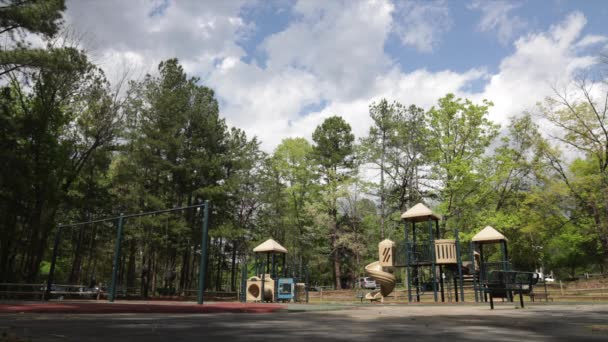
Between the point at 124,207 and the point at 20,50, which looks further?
the point at 124,207

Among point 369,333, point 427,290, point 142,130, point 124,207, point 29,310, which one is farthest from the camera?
point 124,207

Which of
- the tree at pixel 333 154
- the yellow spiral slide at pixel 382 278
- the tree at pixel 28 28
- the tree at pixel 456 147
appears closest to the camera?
the tree at pixel 28 28

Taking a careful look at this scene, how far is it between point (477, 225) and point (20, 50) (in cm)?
2830

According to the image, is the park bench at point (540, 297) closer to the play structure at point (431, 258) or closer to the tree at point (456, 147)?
the play structure at point (431, 258)

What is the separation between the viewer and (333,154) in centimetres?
4238

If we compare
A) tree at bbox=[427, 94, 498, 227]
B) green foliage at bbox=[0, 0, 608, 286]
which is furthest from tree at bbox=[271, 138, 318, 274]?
tree at bbox=[427, 94, 498, 227]

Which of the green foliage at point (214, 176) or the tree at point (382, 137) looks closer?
the green foliage at point (214, 176)

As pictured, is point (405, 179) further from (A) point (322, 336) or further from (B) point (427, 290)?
(A) point (322, 336)

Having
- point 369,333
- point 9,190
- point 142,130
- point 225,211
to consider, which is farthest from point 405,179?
point 369,333

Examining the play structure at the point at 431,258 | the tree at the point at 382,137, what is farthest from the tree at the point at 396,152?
the play structure at the point at 431,258

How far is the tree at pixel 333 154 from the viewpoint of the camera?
40312 millimetres

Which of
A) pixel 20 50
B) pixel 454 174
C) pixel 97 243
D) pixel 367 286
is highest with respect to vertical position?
pixel 20 50

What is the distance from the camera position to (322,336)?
4.34 m

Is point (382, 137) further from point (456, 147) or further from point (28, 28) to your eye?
point (28, 28)
